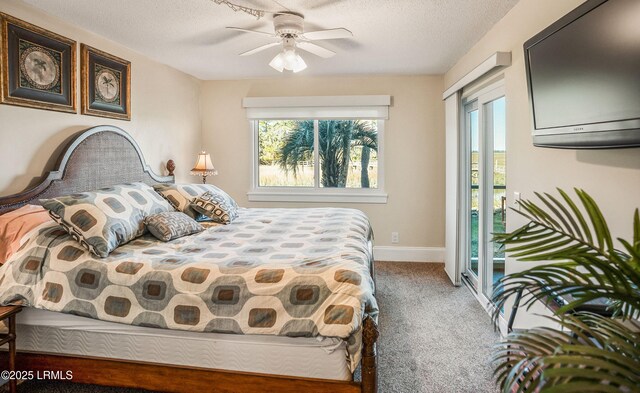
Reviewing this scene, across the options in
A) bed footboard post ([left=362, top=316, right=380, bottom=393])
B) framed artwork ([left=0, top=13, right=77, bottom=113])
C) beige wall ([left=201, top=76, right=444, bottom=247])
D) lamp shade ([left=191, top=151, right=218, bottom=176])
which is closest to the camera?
bed footboard post ([left=362, top=316, right=380, bottom=393])

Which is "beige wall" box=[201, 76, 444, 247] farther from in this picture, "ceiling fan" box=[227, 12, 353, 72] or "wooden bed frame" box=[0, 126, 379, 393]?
"wooden bed frame" box=[0, 126, 379, 393]

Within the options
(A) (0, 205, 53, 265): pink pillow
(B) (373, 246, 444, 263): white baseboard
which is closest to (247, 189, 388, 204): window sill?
(B) (373, 246, 444, 263): white baseboard

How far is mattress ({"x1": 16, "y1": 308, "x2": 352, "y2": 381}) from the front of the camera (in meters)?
1.86

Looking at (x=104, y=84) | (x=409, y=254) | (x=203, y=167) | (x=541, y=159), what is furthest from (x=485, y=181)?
(x=104, y=84)

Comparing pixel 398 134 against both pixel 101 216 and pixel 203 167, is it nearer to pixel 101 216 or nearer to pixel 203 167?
pixel 203 167

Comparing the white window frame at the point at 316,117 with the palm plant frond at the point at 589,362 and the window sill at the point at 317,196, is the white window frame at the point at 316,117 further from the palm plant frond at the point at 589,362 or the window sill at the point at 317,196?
the palm plant frond at the point at 589,362

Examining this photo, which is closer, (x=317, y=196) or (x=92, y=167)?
(x=92, y=167)

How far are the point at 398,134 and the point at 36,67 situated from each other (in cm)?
362

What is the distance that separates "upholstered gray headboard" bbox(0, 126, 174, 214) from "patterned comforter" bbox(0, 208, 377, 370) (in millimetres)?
420

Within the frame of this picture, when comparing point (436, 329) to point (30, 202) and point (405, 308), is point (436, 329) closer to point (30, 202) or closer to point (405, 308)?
point (405, 308)

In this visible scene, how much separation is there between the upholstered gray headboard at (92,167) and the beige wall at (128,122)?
98 millimetres

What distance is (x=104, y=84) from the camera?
3291 mm

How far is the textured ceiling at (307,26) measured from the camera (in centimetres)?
262

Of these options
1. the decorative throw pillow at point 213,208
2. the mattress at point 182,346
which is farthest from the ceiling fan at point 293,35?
the mattress at point 182,346
